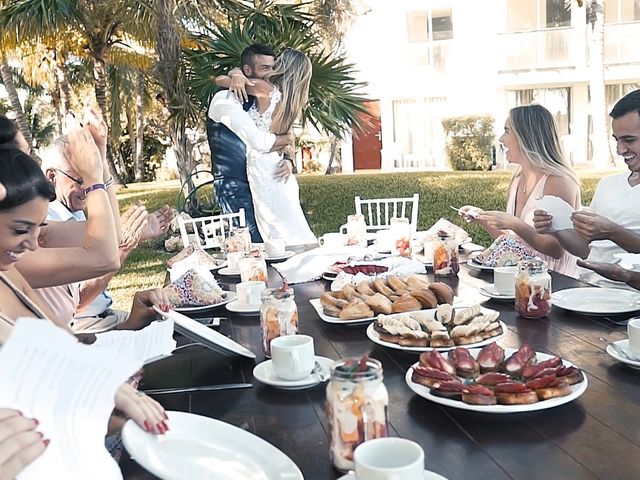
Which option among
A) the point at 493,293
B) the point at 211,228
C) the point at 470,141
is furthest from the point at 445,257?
the point at 470,141

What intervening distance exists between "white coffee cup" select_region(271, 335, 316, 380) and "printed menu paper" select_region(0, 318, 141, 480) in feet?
2.03

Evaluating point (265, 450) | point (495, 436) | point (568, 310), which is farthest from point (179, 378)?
point (568, 310)

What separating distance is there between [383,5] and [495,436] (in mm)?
15401

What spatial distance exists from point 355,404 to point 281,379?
47cm

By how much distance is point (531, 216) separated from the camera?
10.7ft

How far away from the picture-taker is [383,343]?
165 cm

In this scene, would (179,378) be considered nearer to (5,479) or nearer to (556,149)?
(5,479)

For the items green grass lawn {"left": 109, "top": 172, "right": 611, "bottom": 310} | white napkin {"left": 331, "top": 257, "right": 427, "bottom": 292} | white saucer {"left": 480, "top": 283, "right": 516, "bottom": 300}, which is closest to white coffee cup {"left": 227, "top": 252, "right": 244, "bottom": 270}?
white napkin {"left": 331, "top": 257, "right": 427, "bottom": 292}

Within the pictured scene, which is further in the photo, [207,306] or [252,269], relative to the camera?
[252,269]

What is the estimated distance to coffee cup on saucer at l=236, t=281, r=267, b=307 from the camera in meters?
2.22

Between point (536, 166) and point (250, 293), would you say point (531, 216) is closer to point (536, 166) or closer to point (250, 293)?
point (536, 166)

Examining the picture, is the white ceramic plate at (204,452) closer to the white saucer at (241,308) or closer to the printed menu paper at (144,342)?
the printed menu paper at (144,342)

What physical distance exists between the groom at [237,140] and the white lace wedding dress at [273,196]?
0.09 meters

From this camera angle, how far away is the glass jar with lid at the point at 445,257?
102 inches
